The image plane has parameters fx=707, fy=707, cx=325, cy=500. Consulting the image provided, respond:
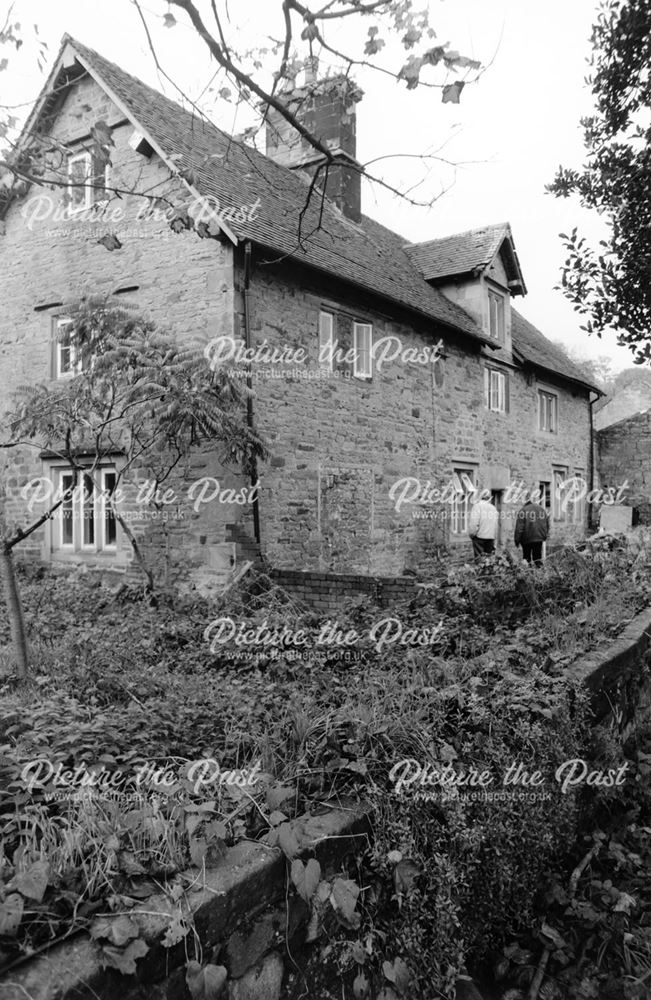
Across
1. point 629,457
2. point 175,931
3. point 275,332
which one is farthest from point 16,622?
point 629,457

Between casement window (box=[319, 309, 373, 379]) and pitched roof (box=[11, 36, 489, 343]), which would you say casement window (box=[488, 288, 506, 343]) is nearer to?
pitched roof (box=[11, 36, 489, 343])

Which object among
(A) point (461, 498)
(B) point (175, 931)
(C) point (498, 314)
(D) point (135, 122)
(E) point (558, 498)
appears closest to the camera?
(B) point (175, 931)

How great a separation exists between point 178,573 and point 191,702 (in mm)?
6702

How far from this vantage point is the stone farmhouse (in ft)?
36.3

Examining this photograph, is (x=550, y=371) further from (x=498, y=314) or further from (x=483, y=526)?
(x=483, y=526)

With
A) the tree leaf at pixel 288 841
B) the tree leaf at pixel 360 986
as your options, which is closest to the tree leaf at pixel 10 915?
the tree leaf at pixel 288 841

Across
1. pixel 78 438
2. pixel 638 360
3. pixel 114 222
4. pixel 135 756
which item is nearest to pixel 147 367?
pixel 78 438

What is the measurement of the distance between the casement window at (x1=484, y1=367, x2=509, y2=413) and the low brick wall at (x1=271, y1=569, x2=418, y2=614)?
9.63 metres

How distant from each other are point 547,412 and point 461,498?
21.5ft

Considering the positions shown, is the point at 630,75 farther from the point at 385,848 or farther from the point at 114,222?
the point at 114,222

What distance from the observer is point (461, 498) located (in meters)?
17.0

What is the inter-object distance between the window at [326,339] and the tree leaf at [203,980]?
11.2m

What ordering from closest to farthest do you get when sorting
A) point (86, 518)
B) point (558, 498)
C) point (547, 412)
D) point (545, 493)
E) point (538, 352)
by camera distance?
point (86, 518), point (545, 493), point (547, 412), point (538, 352), point (558, 498)

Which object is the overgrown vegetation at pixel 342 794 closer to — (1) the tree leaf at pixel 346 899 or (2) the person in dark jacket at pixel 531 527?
(1) the tree leaf at pixel 346 899
